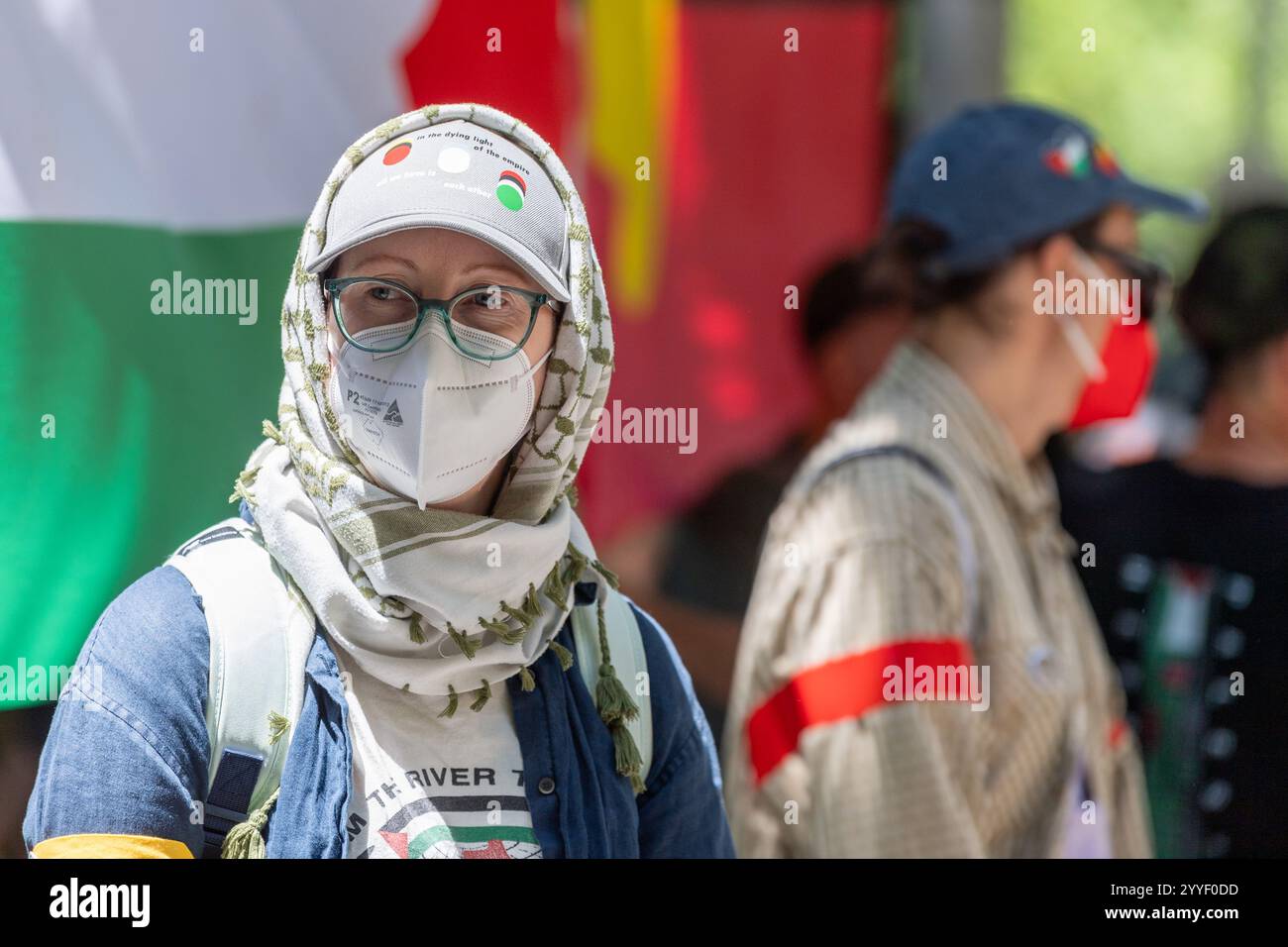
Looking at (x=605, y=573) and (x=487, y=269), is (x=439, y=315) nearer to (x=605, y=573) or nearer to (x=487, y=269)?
(x=487, y=269)

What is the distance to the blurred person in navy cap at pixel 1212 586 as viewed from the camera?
11.3 feet

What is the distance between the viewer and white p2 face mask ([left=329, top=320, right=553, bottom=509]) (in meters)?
2.22

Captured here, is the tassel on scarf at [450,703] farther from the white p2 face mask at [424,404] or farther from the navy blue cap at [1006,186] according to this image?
the navy blue cap at [1006,186]

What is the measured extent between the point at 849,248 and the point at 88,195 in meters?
1.90

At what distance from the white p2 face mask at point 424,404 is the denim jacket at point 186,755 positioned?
0.22 meters

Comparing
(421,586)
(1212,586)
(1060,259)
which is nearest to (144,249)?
(421,586)

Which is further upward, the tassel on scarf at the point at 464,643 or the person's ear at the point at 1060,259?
the person's ear at the point at 1060,259

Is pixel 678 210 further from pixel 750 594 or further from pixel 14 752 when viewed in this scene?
pixel 14 752

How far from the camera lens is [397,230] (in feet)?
7.08

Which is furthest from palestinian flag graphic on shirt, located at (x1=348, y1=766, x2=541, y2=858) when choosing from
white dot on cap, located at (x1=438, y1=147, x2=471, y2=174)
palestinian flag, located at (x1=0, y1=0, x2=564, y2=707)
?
palestinian flag, located at (x1=0, y1=0, x2=564, y2=707)

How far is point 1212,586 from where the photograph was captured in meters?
3.49

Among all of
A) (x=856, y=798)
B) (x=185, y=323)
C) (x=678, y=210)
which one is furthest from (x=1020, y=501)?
(x=185, y=323)

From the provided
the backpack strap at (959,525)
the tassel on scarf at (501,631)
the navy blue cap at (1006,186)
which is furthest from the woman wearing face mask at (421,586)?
the navy blue cap at (1006,186)

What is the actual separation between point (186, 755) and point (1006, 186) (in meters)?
2.13
